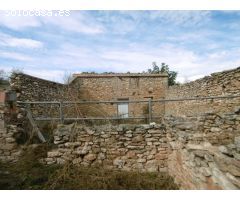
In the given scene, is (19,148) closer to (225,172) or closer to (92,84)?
(225,172)

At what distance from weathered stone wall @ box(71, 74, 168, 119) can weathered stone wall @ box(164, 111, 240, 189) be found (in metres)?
10.2

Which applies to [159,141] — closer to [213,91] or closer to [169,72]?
[213,91]

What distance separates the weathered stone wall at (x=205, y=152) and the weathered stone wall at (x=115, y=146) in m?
0.39

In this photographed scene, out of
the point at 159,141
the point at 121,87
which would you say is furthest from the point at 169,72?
the point at 159,141

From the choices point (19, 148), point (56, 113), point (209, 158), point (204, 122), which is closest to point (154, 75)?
point (56, 113)

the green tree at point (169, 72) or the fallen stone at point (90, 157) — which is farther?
the green tree at point (169, 72)

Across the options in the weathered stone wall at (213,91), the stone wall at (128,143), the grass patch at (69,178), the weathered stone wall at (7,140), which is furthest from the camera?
the weathered stone wall at (213,91)

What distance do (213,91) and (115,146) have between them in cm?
563

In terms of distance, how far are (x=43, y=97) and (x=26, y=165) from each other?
5071mm

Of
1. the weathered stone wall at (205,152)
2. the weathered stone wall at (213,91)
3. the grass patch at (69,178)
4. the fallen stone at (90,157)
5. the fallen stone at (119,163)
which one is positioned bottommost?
the grass patch at (69,178)

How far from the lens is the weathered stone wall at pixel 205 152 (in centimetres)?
259

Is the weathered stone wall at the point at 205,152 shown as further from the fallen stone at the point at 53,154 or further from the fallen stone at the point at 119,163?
the fallen stone at the point at 53,154

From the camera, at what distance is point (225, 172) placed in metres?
2.58

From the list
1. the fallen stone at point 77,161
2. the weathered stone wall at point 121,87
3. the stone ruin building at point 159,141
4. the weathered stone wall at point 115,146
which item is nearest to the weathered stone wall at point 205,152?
the stone ruin building at point 159,141
